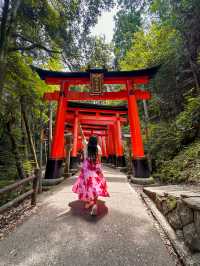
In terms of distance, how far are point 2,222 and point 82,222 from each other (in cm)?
189

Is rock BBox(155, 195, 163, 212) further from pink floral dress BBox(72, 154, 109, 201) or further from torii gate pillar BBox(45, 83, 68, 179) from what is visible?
torii gate pillar BBox(45, 83, 68, 179)

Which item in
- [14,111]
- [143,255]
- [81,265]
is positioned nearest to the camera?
[81,265]

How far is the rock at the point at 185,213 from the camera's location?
7.28ft

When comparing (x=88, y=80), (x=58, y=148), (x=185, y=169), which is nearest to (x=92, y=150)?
(x=185, y=169)

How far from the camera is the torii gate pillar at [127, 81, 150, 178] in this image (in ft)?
22.2

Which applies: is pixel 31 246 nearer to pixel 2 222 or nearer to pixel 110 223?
pixel 110 223

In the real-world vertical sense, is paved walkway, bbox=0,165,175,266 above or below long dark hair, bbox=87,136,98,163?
below

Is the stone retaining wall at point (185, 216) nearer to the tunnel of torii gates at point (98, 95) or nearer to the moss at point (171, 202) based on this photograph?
the moss at point (171, 202)

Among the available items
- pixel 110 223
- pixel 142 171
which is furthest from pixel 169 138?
pixel 110 223

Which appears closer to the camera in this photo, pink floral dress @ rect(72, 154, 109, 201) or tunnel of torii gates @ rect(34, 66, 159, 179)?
pink floral dress @ rect(72, 154, 109, 201)

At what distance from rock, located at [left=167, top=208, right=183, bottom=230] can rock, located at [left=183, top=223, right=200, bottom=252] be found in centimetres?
18

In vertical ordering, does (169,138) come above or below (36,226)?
above

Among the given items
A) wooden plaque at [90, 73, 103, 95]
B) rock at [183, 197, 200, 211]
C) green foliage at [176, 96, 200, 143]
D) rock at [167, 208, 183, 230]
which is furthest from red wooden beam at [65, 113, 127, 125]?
rock at [183, 197, 200, 211]

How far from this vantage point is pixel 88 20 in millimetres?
6395
